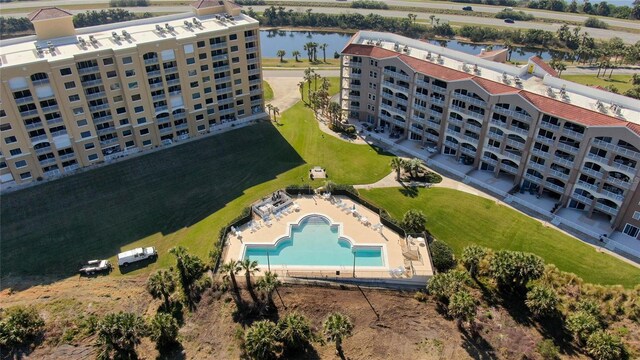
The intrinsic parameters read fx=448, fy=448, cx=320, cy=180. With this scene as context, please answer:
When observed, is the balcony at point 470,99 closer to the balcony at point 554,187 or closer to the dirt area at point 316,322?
the balcony at point 554,187

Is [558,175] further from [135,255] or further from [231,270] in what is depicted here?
[135,255]

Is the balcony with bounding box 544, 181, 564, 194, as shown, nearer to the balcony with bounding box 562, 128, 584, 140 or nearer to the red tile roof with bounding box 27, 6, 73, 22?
the balcony with bounding box 562, 128, 584, 140

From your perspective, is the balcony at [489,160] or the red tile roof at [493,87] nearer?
the red tile roof at [493,87]

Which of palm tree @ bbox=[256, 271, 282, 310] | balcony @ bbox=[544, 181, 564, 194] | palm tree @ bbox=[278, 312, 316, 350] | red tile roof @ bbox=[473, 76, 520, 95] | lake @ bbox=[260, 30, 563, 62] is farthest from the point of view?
lake @ bbox=[260, 30, 563, 62]

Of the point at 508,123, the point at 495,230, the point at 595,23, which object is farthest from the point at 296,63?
the point at 595,23

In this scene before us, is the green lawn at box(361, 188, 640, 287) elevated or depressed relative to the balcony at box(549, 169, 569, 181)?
depressed

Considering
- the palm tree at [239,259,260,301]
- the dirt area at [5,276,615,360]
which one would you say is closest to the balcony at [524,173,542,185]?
the dirt area at [5,276,615,360]

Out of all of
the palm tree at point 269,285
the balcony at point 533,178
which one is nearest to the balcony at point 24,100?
the palm tree at point 269,285
